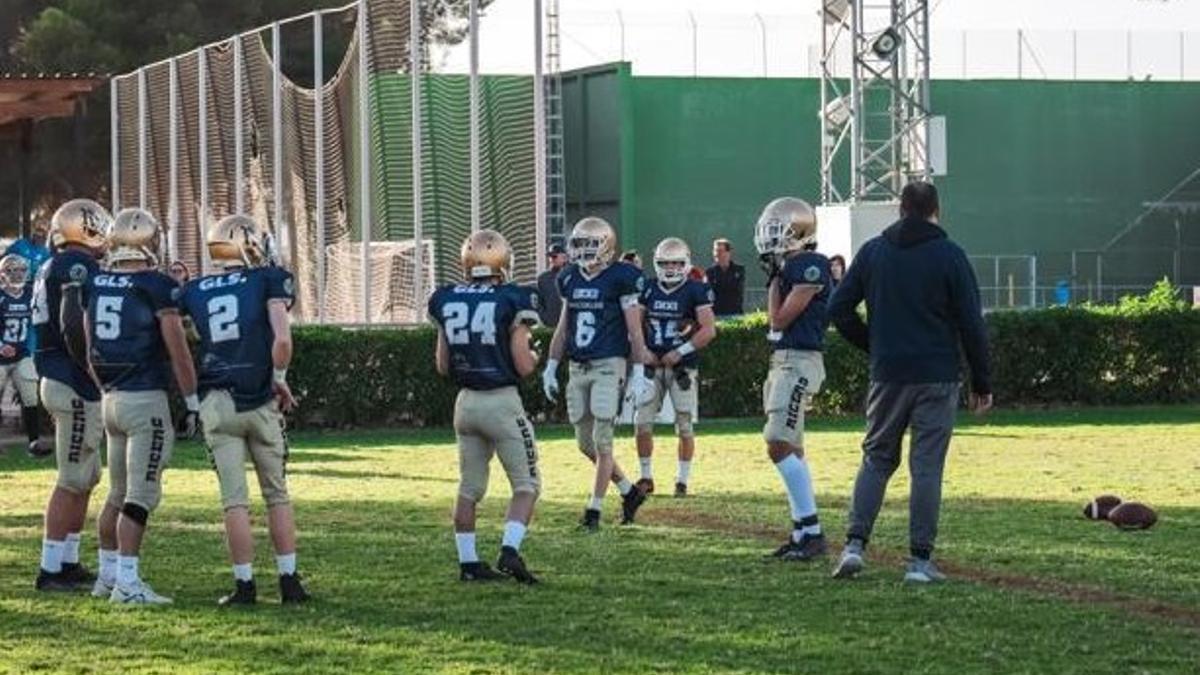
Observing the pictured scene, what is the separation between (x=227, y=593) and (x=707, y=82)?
37.9m

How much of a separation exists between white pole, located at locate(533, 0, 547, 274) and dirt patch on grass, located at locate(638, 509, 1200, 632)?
Answer: 13576 millimetres

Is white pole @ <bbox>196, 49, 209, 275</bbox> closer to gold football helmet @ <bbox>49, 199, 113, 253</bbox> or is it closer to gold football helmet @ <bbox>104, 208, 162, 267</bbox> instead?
gold football helmet @ <bbox>49, 199, 113, 253</bbox>

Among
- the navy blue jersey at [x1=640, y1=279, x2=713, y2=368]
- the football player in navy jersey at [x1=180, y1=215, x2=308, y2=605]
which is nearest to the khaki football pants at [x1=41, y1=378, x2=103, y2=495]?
the football player in navy jersey at [x1=180, y1=215, x2=308, y2=605]

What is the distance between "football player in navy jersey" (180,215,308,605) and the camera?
1184cm

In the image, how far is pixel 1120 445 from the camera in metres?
23.2

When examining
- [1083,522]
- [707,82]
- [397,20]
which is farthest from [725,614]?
[707,82]

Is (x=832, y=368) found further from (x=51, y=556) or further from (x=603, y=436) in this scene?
(x=51, y=556)

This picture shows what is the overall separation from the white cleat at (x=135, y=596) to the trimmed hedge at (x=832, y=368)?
1485 centimetres

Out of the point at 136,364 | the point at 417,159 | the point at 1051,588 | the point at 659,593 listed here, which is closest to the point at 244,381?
the point at 136,364

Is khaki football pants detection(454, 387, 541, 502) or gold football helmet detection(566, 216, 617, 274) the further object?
gold football helmet detection(566, 216, 617, 274)

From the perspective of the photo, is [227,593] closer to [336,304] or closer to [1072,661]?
[1072,661]

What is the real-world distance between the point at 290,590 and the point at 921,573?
3354mm

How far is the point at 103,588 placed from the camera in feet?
41.3

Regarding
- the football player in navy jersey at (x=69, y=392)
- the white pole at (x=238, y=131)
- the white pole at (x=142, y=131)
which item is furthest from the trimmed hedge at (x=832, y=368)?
the white pole at (x=142, y=131)
